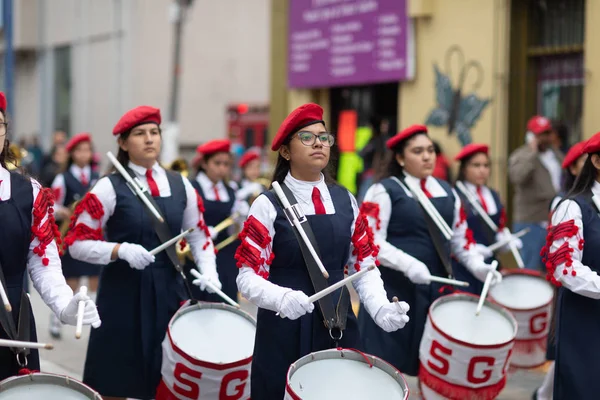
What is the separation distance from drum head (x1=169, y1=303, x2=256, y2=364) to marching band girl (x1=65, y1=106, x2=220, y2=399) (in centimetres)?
39

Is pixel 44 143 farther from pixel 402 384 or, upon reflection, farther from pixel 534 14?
pixel 402 384

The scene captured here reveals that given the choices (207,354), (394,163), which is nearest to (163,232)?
(207,354)

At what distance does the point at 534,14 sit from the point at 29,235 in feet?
28.9

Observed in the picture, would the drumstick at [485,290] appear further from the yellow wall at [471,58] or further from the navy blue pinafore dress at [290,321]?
the yellow wall at [471,58]

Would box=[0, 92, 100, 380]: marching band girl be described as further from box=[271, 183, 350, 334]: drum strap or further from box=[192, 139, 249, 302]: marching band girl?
box=[192, 139, 249, 302]: marching band girl

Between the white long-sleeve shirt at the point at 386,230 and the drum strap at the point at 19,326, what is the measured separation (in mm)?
2613

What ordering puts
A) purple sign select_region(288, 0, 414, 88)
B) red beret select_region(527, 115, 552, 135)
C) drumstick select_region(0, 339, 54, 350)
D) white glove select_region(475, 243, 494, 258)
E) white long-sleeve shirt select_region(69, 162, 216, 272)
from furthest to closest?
purple sign select_region(288, 0, 414, 88) → red beret select_region(527, 115, 552, 135) → white glove select_region(475, 243, 494, 258) → white long-sleeve shirt select_region(69, 162, 216, 272) → drumstick select_region(0, 339, 54, 350)

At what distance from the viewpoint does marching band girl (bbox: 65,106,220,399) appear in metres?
5.48

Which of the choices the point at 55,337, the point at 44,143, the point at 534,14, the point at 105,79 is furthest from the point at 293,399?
the point at 44,143

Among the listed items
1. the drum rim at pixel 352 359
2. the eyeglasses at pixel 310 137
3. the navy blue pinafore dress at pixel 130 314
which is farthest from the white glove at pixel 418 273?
the drum rim at pixel 352 359

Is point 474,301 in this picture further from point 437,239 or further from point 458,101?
point 458,101

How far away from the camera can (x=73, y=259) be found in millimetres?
9617

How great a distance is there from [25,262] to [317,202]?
1.27 metres

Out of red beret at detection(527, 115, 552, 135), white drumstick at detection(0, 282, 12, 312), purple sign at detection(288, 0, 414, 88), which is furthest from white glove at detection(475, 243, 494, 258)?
purple sign at detection(288, 0, 414, 88)
